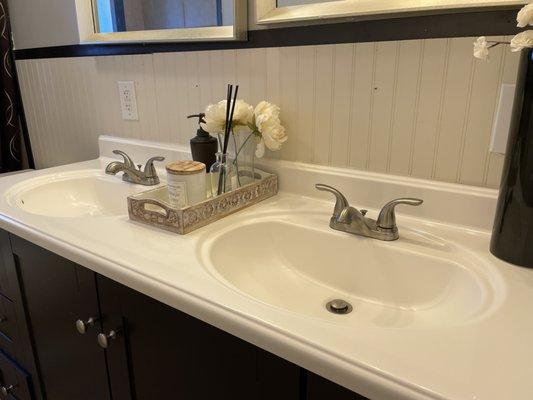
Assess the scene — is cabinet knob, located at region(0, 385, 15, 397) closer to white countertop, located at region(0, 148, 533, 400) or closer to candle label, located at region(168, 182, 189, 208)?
white countertop, located at region(0, 148, 533, 400)

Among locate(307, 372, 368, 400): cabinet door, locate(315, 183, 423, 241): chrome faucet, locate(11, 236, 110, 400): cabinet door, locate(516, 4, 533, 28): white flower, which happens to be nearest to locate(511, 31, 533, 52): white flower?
locate(516, 4, 533, 28): white flower

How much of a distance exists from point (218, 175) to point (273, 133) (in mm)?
169

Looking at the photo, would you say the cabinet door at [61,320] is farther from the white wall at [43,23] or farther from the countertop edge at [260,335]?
the white wall at [43,23]

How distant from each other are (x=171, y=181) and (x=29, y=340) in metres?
0.63

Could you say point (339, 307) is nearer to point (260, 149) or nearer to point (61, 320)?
point (260, 149)

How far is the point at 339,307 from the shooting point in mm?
799

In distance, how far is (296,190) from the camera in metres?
1.05

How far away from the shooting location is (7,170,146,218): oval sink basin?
1.22 m

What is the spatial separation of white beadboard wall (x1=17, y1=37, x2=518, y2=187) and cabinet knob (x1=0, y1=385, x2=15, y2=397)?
0.89 meters

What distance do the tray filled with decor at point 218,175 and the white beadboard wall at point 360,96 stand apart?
0.09 metres

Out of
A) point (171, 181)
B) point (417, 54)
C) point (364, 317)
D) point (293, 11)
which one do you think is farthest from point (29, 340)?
point (417, 54)

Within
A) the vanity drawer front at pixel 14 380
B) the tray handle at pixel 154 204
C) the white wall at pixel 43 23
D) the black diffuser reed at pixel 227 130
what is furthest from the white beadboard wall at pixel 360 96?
the vanity drawer front at pixel 14 380

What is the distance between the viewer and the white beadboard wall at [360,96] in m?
0.80

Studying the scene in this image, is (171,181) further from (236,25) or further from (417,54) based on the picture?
(417,54)
